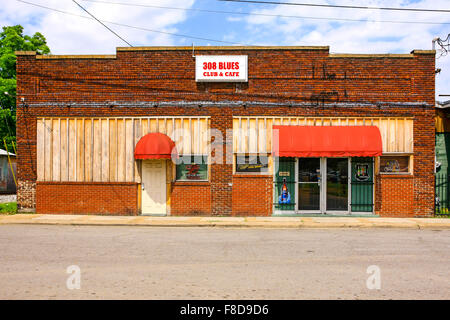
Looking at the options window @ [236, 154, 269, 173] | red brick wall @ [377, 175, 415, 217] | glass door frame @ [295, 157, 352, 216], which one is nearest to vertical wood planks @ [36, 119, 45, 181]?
window @ [236, 154, 269, 173]

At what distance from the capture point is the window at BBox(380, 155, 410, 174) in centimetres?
1551

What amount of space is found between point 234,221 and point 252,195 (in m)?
1.84

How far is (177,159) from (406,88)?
Result: 969cm

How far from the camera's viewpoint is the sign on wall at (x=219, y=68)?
15430mm

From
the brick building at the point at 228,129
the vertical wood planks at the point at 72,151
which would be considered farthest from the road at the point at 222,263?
the vertical wood planks at the point at 72,151

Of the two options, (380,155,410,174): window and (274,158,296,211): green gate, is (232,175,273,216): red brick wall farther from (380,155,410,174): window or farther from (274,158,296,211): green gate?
(380,155,410,174): window

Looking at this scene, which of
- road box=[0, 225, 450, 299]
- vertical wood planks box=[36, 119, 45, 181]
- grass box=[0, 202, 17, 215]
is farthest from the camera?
grass box=[0, 202, 17, 215]

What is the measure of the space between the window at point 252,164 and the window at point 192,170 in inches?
54.9

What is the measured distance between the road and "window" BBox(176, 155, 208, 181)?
3713 mm

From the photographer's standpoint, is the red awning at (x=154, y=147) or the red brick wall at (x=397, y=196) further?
the red brick wall at (x=397, y=196)

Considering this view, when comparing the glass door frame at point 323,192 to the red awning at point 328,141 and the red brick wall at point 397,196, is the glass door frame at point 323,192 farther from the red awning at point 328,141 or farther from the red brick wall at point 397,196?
the red brick wall at point 397,196

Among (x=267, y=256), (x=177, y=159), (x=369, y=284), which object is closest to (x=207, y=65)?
(x=177, y=159)

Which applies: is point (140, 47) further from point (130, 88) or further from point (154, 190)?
point (154, 190)

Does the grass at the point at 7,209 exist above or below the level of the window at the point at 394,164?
below
